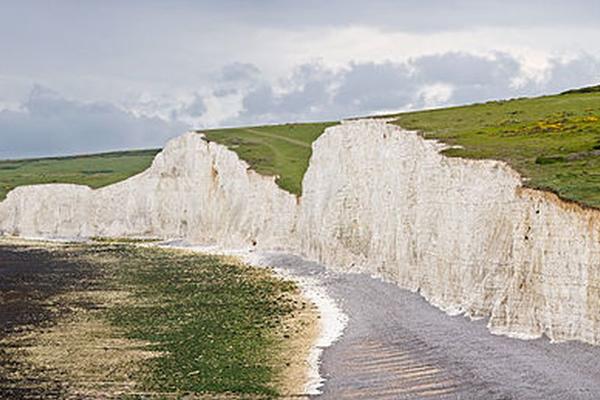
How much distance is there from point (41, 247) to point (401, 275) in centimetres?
6327

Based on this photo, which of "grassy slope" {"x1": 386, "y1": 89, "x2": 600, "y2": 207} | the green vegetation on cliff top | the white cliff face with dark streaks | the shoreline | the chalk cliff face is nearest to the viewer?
the shoreline

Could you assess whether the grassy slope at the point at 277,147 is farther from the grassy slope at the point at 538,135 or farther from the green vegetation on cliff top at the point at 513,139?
the grassy slope at the point at 538,135

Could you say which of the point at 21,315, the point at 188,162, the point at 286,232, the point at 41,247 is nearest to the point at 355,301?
the point at 21,315

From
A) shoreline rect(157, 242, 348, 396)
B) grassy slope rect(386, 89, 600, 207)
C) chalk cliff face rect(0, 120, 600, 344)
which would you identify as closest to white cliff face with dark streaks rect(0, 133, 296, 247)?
chalk cliff face rect(0, 120, 600, 344)

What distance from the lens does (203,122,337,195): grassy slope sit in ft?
359

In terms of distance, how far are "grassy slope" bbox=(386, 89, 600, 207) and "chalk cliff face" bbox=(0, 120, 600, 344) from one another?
1823 mm

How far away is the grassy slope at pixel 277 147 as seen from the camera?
110 meters

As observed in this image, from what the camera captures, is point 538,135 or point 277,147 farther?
point 277,147

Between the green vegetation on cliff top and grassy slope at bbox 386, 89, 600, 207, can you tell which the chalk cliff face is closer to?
the green vegetation on cliff top

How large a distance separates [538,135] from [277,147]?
62011 mm

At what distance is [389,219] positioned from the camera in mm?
70500

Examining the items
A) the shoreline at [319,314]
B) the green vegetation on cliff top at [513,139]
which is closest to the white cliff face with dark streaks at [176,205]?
the green vegetation on cliff top at [513,139]

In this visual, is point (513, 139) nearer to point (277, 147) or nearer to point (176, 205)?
point (277, 147)

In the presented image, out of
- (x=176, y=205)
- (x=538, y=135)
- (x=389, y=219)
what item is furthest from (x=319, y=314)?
(x=176, y=205)
